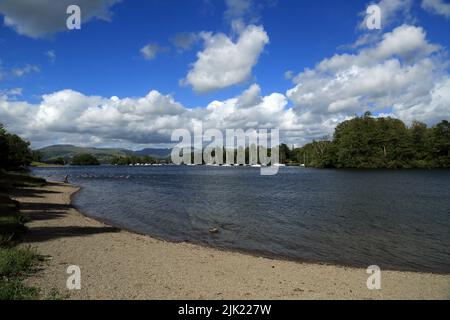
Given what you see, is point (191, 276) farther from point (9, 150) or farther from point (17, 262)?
point (9, 150)

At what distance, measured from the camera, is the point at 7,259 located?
14094mm

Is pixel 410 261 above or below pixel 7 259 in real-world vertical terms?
below

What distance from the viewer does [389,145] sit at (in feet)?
493

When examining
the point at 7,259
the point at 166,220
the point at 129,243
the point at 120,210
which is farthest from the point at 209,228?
the point at 7,259

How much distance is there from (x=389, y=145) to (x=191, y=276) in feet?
497

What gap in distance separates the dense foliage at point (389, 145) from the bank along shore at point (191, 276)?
140841 mm

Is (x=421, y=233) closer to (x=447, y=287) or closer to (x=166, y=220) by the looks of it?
(x=447, y=287)

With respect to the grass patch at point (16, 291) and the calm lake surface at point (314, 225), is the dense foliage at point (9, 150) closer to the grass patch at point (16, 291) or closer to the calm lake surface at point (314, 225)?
the calm lake surface at point (314, 225)

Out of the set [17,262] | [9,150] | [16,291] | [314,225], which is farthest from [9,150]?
[16,291]

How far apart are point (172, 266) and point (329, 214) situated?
79.1 ft

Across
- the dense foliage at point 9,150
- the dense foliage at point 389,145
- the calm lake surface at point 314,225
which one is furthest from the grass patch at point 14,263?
the dense foliage at point 389,145

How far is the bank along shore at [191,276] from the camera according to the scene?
13.3 metres

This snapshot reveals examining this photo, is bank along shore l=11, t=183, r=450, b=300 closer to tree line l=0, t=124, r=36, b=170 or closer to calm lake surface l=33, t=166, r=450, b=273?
calm lake surface l=33, t=166, r=450, b=273
